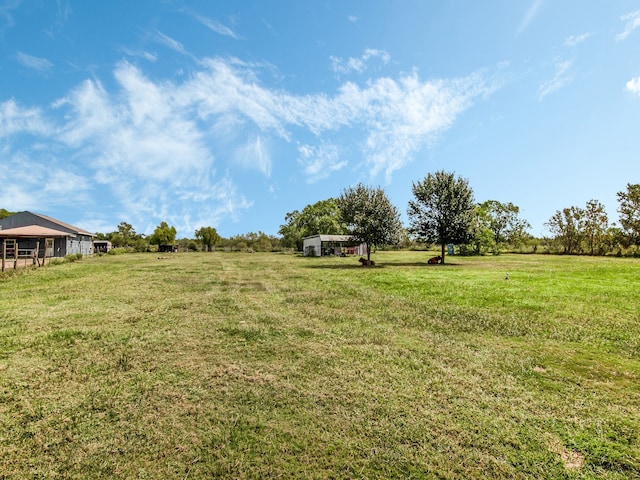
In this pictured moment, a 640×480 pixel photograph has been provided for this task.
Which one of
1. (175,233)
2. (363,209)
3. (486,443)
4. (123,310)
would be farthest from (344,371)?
(175,233)

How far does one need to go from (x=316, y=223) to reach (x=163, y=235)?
4245 cm

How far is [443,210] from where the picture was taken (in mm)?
27172

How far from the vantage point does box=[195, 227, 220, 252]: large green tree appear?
71.1m

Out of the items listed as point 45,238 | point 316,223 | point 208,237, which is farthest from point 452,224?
point 208,237

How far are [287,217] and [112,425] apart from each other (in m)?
66.3

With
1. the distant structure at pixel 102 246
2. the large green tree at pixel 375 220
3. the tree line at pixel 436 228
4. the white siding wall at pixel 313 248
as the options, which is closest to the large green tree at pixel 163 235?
the tree line at pixel 436 228

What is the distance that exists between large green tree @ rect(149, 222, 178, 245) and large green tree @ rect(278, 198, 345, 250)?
3205 cm

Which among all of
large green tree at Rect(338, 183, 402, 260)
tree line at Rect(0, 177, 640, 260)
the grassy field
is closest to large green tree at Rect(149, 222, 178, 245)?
tree line at Rect(0, 177, 640, 260)

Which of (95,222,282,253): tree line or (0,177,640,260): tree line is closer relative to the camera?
(0,177,640,260): tree line

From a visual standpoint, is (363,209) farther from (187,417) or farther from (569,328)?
(187,417)

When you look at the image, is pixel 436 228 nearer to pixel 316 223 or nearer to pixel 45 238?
pixel 316 223

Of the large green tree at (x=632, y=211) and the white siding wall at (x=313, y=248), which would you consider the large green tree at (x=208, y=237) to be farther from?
the large green tree at (x=632, y=211)

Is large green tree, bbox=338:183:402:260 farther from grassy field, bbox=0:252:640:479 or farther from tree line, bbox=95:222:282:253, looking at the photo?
tree line, bbox=95:222:282:253

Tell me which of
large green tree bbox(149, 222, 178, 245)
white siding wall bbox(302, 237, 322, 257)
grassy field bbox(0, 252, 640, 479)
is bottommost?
grassy field bbox(0, 252, 640, 479)
